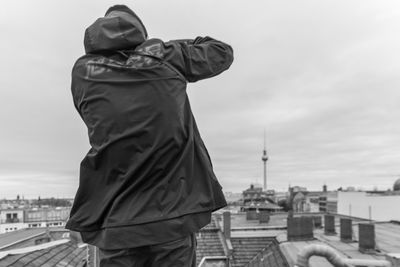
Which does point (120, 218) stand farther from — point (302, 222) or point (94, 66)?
point (302, 222)

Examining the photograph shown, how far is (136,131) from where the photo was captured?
6.63ft

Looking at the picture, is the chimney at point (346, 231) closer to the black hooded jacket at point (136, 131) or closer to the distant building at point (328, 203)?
the black hooded jacket at point (136, 131)

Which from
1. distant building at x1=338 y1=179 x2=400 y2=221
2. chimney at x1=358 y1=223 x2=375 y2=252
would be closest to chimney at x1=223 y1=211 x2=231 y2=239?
chimney at x1=358 y1=223 x2=375 y2=252

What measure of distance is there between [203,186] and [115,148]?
0.56 meters

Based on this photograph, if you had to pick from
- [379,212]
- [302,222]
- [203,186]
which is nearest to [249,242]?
[302,222]

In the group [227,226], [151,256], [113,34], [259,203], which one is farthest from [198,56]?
[259,203]

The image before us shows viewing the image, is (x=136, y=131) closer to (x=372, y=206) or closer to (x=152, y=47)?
(x=152, y=47)

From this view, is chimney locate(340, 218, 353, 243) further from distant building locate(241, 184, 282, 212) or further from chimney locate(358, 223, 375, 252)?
distant building locate(241, 184, 282, 212)

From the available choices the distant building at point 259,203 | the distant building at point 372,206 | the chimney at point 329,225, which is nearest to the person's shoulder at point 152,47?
the chimney at point 329,225

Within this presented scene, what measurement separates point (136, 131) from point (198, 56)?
616 millimetres

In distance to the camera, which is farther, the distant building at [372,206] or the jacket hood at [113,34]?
the distant building at [372,206]

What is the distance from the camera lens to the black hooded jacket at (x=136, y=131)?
2.03 metres

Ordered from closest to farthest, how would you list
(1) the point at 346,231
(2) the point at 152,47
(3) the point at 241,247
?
(2) the point at 152,47
(1) the point at 346,231
(3) the point at 241,247

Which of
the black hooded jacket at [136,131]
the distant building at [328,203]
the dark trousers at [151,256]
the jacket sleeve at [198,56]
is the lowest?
the distant building at [328,203]
